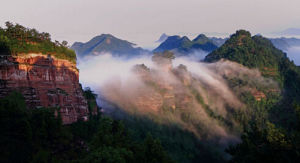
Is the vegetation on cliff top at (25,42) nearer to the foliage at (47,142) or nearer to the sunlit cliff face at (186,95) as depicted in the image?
the foliage at (47,142)

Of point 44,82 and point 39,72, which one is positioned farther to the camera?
point 44,82

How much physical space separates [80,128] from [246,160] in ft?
89.7

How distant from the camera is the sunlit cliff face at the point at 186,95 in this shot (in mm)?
89375

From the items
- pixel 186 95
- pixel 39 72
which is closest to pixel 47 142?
pixel 39 72

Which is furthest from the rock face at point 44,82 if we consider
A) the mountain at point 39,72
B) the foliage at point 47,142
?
the foliage at point 47,142

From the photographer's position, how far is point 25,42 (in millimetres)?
36969

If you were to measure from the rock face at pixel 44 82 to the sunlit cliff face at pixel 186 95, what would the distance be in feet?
107

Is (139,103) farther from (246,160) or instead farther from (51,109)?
(246,160)

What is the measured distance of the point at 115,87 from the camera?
10150 centimetres

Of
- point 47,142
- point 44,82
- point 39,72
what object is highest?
point 39,72

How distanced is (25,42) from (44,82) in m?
6.71

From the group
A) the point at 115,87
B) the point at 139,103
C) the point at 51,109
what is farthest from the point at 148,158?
the point at 115,87

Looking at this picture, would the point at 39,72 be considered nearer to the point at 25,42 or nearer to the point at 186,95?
the point at 25,42

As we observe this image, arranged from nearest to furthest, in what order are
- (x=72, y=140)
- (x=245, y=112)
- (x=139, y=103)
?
(x=72, y=140) < (x=139, y=103) < (x=245, y=112)
